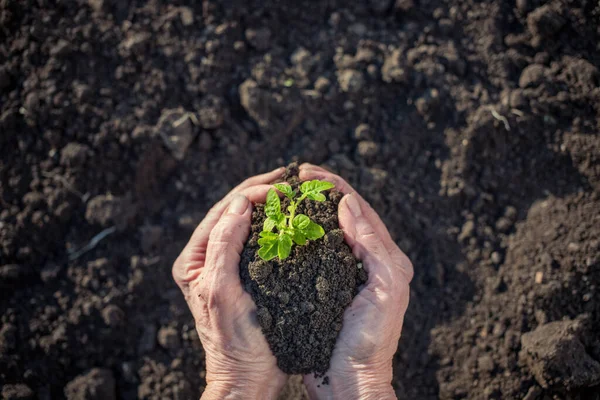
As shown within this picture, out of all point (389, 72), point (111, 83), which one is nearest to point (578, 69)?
point (389, 72)

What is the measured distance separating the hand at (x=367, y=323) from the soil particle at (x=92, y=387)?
4.61 feet

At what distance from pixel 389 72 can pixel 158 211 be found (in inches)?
73.6

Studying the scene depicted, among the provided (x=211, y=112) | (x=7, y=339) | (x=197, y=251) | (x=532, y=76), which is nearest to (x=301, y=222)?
(x=197, y=251)

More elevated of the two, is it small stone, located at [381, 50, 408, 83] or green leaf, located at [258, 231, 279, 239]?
small stone, located at [381, 50, 408, 83]

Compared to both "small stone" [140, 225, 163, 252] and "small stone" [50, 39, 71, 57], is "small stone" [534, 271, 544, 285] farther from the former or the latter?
"small stone" [50, 39, 71, 57]

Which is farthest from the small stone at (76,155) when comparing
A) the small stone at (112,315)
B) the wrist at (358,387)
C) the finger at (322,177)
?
the wrist at (358,387)

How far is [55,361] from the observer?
3.03 m

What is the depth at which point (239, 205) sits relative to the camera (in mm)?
2439

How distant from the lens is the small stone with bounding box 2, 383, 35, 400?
2.97 meters

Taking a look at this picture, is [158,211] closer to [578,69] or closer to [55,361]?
[55,361]

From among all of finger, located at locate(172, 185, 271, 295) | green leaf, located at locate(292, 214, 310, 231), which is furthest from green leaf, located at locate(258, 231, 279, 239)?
finger, located at locate(172, 185, 271, 295)

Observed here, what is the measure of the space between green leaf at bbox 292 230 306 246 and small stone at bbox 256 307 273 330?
0.38 metres

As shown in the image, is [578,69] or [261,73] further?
[261,73]

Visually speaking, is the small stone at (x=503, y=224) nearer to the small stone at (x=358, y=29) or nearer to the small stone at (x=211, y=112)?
the small stone at (x=358, y=29)
